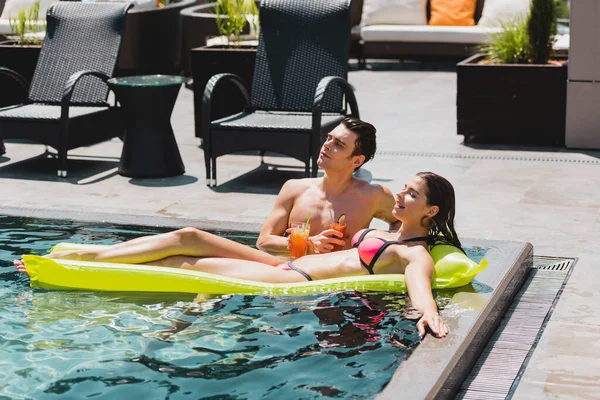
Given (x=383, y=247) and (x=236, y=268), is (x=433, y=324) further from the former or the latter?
(x=236, y=268)

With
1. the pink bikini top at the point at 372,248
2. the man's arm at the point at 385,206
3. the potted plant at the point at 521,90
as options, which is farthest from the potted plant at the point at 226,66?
the pink bikini top at the point at 372,248

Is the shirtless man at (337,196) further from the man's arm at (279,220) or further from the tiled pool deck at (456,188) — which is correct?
the tiled pool deck at (456,188)

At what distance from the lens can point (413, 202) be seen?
4.98 meters

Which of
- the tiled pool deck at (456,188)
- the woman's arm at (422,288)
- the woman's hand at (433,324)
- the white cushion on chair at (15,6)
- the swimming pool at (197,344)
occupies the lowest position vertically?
the tiled pool deck at (456,188)

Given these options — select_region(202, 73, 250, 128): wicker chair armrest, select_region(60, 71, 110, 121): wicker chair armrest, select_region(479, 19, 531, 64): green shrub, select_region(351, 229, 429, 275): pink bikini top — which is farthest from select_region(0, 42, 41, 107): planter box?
select_region(351, 229, 429, 275): pink bikini top

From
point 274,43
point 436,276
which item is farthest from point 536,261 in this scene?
point 274,43

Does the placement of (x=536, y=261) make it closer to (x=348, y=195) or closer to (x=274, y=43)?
(x=348, y=195)

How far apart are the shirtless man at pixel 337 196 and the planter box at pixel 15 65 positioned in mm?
4827

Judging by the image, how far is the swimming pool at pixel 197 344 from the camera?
4.13 meters

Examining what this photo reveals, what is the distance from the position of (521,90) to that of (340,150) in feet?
13.9

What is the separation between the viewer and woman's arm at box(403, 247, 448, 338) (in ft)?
14.4

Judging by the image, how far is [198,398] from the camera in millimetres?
4008

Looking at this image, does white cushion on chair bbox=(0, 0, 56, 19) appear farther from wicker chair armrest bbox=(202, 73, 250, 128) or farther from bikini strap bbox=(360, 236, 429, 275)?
bikini strap bbox=(360, 236, 429, 275)

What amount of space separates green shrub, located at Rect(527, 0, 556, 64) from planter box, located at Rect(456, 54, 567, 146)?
24cm
